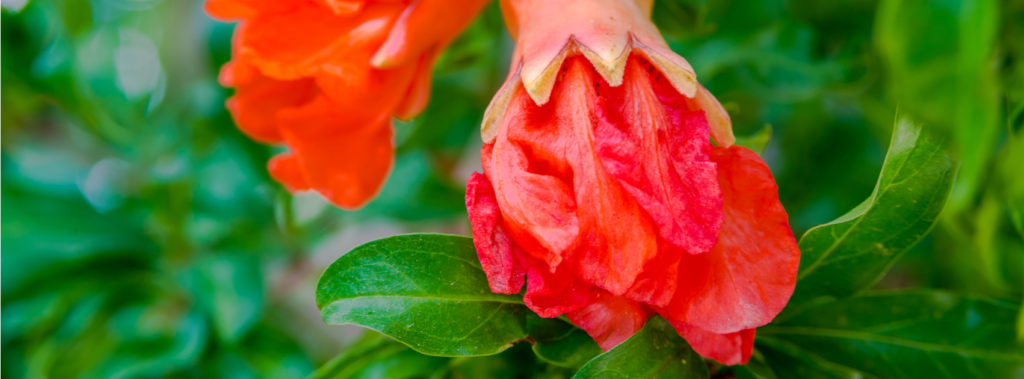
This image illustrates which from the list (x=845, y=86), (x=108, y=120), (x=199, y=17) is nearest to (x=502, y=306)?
(x=845, y=86)

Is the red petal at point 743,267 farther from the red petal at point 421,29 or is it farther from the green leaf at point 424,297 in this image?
the red petal at point 421,29

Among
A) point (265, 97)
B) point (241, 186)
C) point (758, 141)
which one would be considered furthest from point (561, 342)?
point (241, 186)

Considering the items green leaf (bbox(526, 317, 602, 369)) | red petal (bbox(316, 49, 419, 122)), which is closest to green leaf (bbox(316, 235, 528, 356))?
green leaf (bbox(526, 317, 602, 369))

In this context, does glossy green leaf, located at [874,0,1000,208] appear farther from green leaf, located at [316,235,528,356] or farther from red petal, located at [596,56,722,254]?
green leaf, located at [316,235,528,356]

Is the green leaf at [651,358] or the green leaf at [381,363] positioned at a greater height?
the green leaf at [651,358]

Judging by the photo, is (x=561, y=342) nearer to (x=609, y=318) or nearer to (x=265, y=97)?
(x=609, y=318)

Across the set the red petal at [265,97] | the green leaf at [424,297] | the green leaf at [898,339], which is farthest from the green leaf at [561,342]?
the red petal at [265,97]
